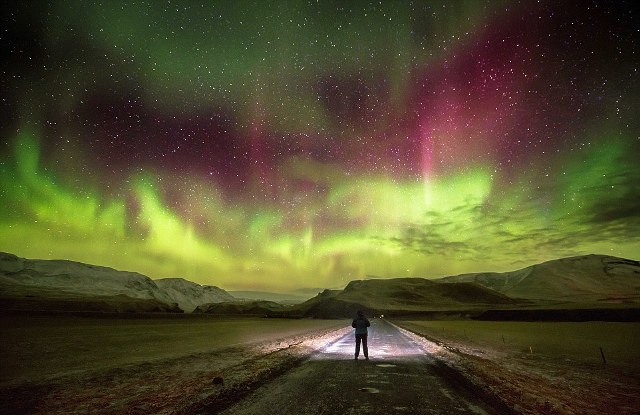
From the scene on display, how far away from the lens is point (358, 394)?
33.9 feet

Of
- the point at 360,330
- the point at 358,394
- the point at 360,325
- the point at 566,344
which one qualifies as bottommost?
the point at 566,344

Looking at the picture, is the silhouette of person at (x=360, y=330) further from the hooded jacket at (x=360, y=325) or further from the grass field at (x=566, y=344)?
the grass field at (x=566, y=344)

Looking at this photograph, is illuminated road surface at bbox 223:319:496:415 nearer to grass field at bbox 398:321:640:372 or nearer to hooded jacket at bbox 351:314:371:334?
hooded jacket at bbox 351:314:371:334

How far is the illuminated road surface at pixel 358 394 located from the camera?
28.7ft

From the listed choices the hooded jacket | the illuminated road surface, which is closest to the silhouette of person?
the hooded jacket

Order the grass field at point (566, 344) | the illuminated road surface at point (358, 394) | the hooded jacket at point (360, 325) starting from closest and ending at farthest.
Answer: the illuminated road surface at point (358, 394)
the hooded jacket at point (360, 325)
the grass field at point (566, 344)

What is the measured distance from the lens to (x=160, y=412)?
8.89 metres

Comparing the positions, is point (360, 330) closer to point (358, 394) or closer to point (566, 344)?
point (358, 394)

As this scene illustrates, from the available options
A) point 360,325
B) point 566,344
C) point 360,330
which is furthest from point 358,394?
point 566,344

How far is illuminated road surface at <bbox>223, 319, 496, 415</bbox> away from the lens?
875 centimetres

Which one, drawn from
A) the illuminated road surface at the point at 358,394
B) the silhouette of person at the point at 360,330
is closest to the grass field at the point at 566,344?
the silhouette of person at the point at 360,330

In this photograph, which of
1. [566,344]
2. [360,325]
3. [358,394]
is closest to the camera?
A: [358,394]

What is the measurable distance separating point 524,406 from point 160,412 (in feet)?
29.7

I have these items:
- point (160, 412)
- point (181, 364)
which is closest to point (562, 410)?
point (160, 412)
